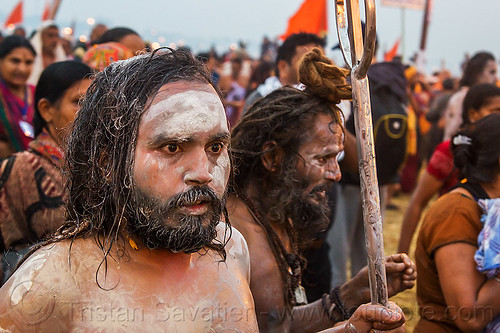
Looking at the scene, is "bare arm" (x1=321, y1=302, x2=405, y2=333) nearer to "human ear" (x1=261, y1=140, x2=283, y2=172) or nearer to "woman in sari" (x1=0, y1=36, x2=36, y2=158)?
"human ear" (x1=261, y1=140, x2=283, y2=172)

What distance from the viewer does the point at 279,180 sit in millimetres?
2842

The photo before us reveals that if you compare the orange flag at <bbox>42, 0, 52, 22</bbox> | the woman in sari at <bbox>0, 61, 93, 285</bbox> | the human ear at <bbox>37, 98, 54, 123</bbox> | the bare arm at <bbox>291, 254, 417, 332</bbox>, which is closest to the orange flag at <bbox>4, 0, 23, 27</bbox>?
the orange flag at <bbox>42, 0, 52, 22</bbox>

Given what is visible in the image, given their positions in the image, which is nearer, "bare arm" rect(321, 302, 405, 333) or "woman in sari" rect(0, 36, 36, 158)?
"bare arm" rect(321, 302, 405, 333)

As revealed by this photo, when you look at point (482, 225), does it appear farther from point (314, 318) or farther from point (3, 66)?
point (3, 66)

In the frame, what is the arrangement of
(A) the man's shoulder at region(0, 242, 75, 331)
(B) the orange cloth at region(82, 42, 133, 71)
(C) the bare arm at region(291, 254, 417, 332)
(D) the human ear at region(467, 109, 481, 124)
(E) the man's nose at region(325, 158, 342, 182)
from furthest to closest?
(D) the human ear at region(467, 109, 481, 124)
(B) the orange cloth at region(82, 42, 133, 71)
(E) the man's nose at region(325, 158, 342, 182)
(C) the bare arm at region(291, 254, 417, 332)
(A) the man's shoulder at region(0, 242, 75, 331)

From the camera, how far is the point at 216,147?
1.86m

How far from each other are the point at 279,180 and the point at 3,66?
360 cm

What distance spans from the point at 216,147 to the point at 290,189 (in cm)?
98

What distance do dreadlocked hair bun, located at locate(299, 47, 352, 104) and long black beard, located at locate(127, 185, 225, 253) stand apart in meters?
1.20

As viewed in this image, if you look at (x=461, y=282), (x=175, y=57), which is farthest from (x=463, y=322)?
(x=175, y=57)

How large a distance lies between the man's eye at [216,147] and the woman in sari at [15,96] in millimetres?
2997

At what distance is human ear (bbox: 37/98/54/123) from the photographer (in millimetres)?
3465

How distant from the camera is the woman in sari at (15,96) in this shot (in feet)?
14.8

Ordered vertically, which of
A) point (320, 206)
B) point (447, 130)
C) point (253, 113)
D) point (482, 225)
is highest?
point (253, 113)
